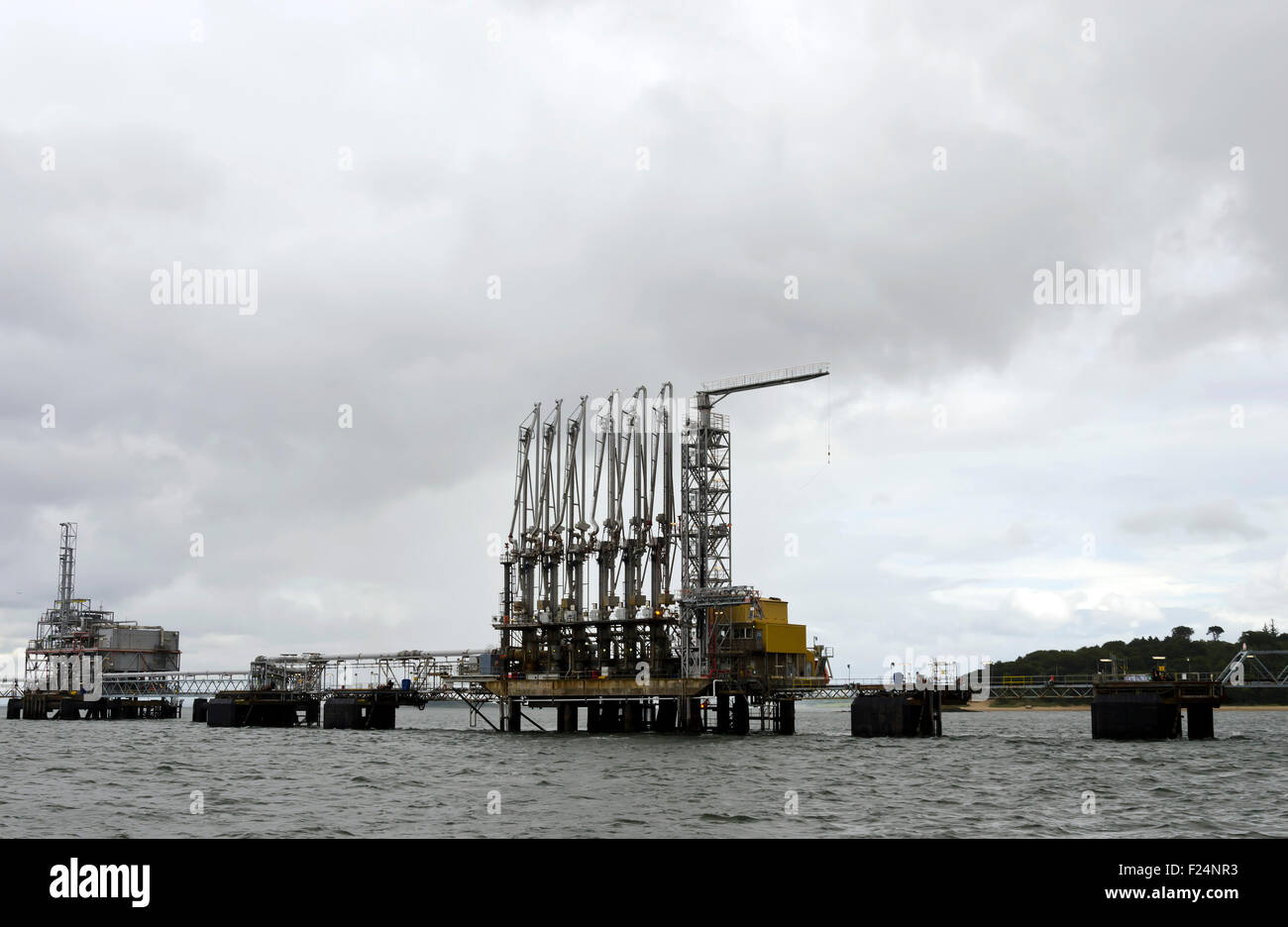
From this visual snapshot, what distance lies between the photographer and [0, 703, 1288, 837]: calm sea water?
3728cm

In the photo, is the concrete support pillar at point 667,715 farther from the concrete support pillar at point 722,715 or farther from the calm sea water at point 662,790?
the calm sea water at point 662,790

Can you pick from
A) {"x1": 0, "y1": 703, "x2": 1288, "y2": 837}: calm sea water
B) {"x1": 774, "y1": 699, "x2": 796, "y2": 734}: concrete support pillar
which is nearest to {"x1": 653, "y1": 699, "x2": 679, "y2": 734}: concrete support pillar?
{"x1": 774, "y1": 699, "x2": 796, "y2": 734}: concrete support pillar

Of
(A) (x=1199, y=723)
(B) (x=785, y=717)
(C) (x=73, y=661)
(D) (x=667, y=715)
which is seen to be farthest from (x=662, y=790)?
(C) (x=73, y=661)

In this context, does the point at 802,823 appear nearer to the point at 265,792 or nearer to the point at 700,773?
the point at 700,773

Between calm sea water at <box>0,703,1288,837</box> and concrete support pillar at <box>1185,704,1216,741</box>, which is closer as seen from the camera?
calm sea water at <box>0,703,1288,837</box>

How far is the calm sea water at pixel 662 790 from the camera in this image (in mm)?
37281

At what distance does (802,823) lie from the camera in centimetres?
3791

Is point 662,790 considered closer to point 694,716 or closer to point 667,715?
point 694,716

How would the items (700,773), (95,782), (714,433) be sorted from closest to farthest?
(95,782), (700,773), (714,433)

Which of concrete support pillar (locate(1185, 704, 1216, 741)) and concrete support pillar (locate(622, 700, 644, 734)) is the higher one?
concrete support pillar (locate(1185, 704, 1216, 741))

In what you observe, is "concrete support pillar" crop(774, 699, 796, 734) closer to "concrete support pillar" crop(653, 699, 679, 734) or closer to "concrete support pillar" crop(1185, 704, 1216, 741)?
"concrete support pillar" crop(653, 699, 679, 734)
